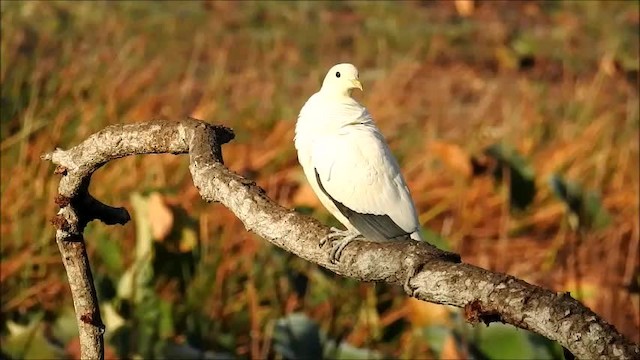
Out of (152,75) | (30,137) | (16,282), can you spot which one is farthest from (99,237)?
(152,75)

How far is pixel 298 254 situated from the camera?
140 centimetres

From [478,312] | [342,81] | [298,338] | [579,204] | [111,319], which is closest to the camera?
[478,312]

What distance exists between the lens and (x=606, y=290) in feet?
11.9

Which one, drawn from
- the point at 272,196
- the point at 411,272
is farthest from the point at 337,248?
the point at 272,196

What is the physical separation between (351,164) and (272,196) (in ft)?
8.42

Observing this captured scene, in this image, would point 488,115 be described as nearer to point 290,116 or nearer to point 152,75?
point 290,116

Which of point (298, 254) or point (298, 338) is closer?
point (298, 254)

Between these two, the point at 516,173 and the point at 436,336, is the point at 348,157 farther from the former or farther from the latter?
the point at 516,173

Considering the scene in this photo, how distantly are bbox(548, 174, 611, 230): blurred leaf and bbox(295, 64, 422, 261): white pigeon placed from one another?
159 centimetres

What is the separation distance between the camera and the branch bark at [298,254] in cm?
115

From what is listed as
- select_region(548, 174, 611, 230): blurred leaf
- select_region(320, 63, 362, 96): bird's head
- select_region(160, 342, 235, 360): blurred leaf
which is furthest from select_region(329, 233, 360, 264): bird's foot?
select_region(548, 174, 611, 230): blurred leaf

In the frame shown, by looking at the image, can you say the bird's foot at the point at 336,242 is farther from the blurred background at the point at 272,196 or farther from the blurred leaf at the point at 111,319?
the blurred leaf at the point at 111,319

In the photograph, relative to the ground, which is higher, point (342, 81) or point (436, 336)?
point (342, 81)

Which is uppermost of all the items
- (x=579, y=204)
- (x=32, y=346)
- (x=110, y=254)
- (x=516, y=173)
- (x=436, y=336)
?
(x=516, y=173)
